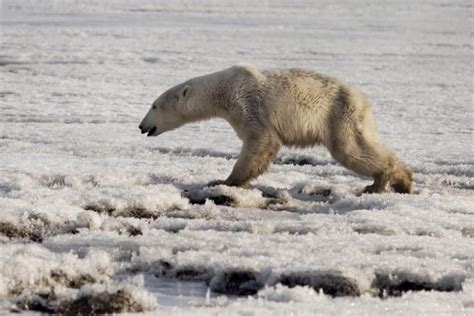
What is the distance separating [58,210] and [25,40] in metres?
16.1

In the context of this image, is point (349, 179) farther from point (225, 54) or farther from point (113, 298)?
point (225, 54)

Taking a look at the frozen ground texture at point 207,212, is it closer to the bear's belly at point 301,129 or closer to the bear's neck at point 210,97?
the bear's belly at point 301,129

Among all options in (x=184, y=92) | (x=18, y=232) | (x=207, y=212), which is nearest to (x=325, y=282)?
(x=207, y=212)

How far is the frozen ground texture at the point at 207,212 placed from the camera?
4152mm

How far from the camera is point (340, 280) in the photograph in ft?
14.0

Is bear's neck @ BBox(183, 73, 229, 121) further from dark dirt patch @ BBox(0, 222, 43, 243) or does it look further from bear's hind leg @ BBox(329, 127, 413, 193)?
dark dirt patch @ BBox(0, 222, 43, 243)

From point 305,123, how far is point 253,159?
496 mm

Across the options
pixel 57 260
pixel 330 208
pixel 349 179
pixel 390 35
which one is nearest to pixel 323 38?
pixel 390 35

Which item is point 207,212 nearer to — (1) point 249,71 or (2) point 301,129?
(2) point 301,129

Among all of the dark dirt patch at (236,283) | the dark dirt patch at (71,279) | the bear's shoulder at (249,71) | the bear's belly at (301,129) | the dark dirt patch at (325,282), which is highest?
the bear's shoulder at (249,71)

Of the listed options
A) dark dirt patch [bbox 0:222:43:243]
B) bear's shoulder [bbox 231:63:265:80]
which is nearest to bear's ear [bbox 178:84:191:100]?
bear's shoulder [bbox 231:63:265:80]

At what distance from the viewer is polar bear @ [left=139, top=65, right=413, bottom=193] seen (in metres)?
6.80

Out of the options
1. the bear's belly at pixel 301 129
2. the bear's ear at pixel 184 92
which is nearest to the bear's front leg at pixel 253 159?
the bear's belly at pixel 301 129

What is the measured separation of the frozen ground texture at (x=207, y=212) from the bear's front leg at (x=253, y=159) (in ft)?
0.57
